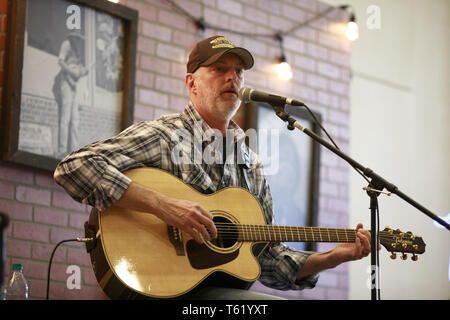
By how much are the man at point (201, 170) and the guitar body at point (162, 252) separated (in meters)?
0.05

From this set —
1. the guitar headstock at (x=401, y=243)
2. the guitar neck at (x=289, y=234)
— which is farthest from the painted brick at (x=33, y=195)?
the guitar headstock at (x=401, y=243)

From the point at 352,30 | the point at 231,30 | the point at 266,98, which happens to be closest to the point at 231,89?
the point at 266,98

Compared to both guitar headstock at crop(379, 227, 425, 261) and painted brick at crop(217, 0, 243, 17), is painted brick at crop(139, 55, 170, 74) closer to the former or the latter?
painted brick at crop(217, 0, 243, 17)

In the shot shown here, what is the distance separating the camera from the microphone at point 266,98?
2.68 meters

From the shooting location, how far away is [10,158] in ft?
11.2

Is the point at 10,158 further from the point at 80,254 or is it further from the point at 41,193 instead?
the point at 80,254

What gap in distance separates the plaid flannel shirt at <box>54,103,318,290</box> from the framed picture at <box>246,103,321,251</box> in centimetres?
119

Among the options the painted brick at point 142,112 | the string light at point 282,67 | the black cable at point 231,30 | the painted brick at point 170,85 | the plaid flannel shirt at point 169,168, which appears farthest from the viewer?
the string light at point 282,67

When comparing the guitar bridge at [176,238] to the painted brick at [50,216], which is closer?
the guitar bridge at [176,238]

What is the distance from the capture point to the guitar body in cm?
261

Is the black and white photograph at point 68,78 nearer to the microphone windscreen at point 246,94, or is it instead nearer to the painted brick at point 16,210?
the painted brick at point 16,210

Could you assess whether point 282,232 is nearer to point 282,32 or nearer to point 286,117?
point 286,117
